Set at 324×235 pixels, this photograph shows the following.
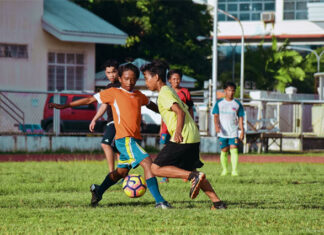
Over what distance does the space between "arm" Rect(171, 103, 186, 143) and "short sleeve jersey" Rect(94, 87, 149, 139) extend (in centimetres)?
67

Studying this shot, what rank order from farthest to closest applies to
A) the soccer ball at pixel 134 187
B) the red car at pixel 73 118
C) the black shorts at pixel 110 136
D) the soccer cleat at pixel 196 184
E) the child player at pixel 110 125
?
the red car at pixel 73 118, the black shorts at pixel 110 136, the child player at pixel 110 125, the soccer ball at pixel 134 187, the soccer cleat at pixel 196 184

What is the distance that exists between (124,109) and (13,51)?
2453 cm

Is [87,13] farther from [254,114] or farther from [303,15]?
[303,15]

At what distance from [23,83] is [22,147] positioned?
9.96 meters

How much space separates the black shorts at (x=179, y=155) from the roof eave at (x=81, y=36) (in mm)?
24333

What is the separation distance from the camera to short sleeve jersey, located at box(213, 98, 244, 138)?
1498 centimetres

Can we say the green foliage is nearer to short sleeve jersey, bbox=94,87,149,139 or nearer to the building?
the building

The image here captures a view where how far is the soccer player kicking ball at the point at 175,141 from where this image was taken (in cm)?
877

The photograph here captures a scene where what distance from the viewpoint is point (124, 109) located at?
9.23 m

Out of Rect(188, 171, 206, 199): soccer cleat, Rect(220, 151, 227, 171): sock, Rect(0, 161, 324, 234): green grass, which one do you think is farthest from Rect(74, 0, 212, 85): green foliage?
Rect(188, 171, 206, 199): soccer cleat

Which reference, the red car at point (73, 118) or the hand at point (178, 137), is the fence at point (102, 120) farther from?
the hand at point (178, 137)

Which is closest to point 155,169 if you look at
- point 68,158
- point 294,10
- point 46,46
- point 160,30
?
point 68,158

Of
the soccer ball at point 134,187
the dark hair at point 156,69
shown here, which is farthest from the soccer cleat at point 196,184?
the dark hair at point 156,69

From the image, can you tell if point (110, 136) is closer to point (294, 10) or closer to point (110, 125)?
point (110, 125)
